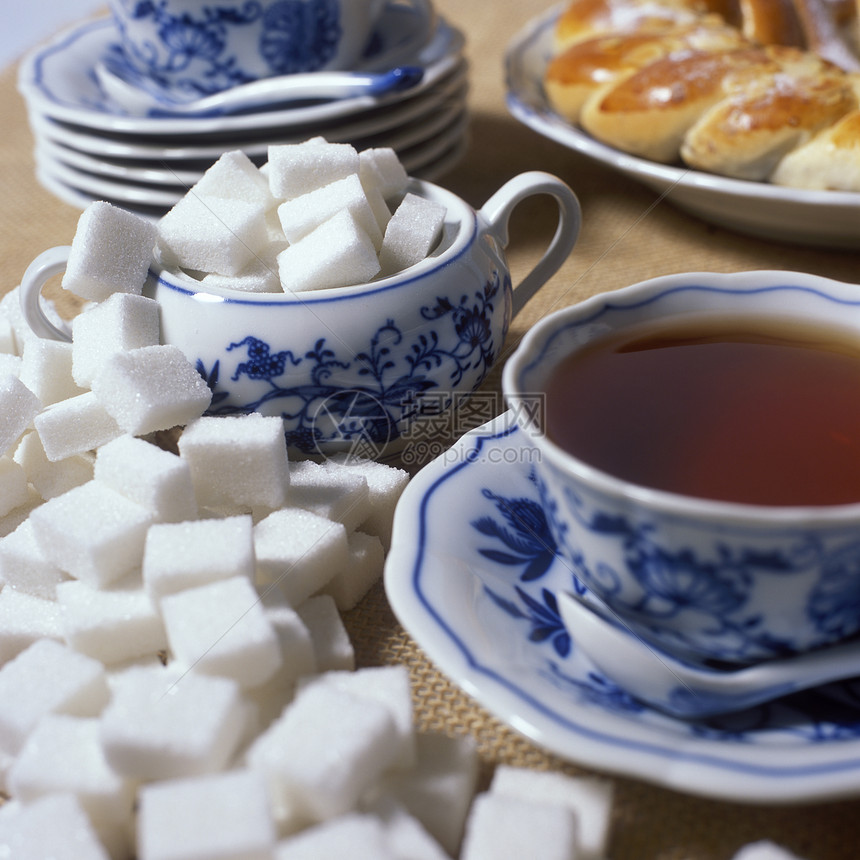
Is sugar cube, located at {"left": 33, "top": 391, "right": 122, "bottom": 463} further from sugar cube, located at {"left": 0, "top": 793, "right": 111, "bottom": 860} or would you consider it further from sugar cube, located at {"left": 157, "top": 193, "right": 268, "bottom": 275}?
sugar cube, located at {"left": 0, "top": 793, "right": 111, "bottom": 860}

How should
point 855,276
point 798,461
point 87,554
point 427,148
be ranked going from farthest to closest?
point 427,148, point 855,276, point 87,554, point 798,461

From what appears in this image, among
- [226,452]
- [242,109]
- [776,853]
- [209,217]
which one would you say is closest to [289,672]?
[226,452]

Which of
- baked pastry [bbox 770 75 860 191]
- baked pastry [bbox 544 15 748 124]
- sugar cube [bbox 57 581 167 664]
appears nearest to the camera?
sugar cube [bbox 57 581 167 664]

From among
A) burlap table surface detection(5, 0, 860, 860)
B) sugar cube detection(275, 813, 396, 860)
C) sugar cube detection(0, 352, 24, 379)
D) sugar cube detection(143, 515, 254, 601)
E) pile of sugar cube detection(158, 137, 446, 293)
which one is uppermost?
pile of sugar cube detection(158, 137, 446, 293)

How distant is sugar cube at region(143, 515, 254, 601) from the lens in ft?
2.71

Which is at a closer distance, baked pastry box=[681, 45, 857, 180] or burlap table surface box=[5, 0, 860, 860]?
burlap table surface box=[5, 0, 860, 860]

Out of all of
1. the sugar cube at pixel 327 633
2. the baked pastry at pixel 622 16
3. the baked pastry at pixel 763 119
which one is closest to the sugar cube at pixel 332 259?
the sugar cube at pixel 327 633

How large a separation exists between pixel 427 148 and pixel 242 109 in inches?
13.0

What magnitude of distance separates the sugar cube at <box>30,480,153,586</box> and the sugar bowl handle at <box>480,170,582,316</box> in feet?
1.84

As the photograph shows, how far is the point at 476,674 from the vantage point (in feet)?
2.26

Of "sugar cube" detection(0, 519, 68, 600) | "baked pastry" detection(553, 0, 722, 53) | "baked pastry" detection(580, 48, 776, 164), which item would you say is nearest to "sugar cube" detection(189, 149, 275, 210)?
"sugar cube" detection(0, 519, 68, 600)

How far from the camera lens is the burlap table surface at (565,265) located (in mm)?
730

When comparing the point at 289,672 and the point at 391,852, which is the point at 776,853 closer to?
the point at 391,852

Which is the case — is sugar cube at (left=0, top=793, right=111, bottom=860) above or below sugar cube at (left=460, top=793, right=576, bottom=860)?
above
